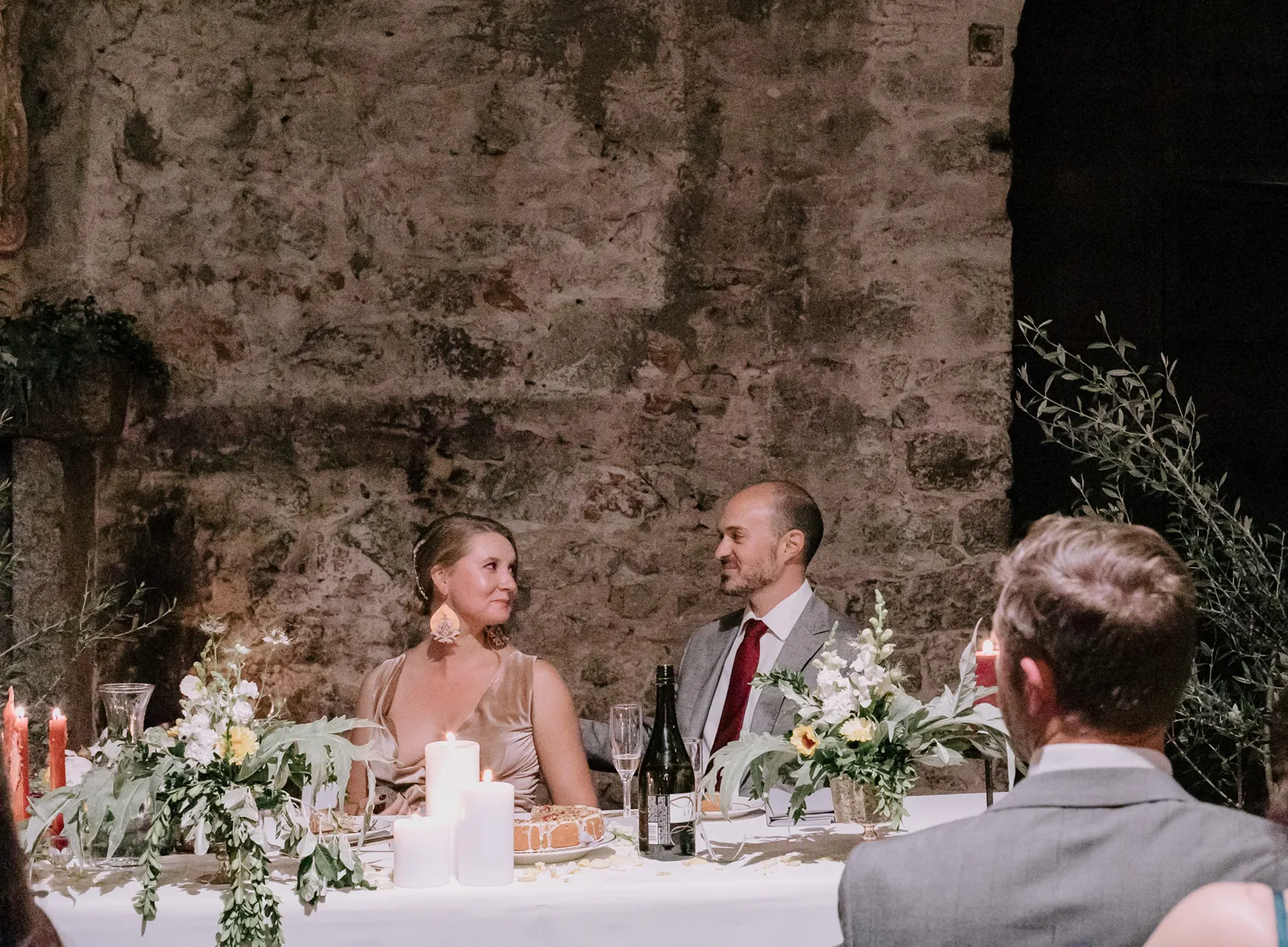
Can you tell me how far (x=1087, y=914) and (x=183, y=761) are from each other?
145 cm

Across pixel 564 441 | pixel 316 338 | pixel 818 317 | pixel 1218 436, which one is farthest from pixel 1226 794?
pixel 316 338

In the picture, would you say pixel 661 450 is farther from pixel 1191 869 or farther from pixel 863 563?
pixel 1191 869

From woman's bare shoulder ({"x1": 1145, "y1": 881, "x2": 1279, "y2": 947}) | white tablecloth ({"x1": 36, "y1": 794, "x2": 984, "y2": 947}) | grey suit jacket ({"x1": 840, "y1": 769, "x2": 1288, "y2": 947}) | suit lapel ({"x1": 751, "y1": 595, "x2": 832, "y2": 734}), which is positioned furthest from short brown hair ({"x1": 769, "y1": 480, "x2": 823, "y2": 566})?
woman's bare shoulder ({"x1": 1145, "y1": 881, "x2": 1279, "y2": 947})

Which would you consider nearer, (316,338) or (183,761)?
(183,761)

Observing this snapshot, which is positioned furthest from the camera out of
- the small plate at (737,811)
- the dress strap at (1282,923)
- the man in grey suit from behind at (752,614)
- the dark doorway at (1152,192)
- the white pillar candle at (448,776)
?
the dark doorway at (1152,192)

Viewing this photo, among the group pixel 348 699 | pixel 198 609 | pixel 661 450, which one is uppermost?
pixel 661 450

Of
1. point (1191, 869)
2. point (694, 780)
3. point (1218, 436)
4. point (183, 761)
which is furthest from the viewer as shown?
point (1218, 436)

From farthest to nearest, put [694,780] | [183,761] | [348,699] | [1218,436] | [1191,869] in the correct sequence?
1. [1218,436]
2. [348,699]
3. [694,780]
4. [183,761]
5. [1191,869]

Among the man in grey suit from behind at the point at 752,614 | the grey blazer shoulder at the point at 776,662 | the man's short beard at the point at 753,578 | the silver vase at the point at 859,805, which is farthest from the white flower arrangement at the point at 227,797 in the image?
the man's short beard at the point at 753,578

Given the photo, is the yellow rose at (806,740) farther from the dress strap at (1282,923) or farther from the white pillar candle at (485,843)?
the dress strap at (1282,923)

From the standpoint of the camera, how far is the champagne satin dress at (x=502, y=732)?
351 cm

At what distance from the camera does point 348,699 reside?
4.56 m

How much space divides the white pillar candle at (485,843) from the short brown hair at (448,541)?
1624 millimetres

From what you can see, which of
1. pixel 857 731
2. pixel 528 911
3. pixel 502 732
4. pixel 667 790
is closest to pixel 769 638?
pixel 502 732
